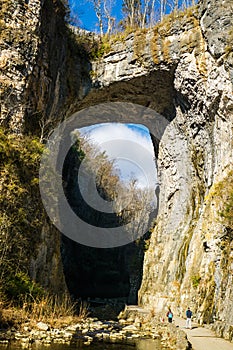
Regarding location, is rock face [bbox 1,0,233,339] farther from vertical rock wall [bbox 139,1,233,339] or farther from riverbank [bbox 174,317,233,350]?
riverbank [bbox 174,317,233,350]

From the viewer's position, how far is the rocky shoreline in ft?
34.4

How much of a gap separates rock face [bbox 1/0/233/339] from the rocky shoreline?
7.27ft

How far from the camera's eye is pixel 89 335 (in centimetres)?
1248

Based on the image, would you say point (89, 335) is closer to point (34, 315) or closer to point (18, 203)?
point (34, 315)

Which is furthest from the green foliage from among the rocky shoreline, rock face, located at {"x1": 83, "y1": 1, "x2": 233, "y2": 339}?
rock face, located at {"x1": 83, "y1": 1, "x2": 233, "y2": 339}

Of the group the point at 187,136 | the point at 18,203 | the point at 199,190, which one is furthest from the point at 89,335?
the point at 187,136

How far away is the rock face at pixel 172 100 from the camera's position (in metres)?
17.4

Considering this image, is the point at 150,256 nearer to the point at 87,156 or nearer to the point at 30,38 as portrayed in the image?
the point at 30,38

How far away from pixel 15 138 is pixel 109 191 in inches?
857

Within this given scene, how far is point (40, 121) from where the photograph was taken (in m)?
19.1

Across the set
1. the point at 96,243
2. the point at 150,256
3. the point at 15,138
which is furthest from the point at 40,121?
the point at 96,243

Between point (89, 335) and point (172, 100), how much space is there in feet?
48.0

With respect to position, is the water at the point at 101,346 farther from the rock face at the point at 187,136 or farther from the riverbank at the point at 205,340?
the rock face at the point at 187,136

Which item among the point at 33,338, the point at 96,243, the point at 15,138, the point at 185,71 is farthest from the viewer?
the point at 96,243
